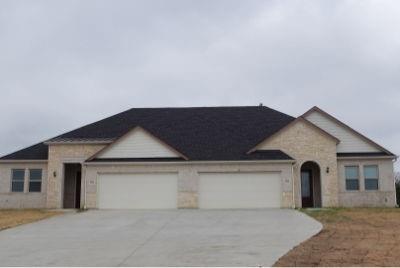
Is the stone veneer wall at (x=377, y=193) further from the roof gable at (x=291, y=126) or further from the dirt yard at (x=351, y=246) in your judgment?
the dirt yard at (x=351, y=246)

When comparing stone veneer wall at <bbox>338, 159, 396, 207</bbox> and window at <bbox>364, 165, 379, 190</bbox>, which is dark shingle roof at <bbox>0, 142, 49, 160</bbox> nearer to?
stone veneer wall at <bbox>338, 159, 396, 207</bbox>

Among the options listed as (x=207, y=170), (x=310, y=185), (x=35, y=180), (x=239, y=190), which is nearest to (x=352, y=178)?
(x=310, y=185)

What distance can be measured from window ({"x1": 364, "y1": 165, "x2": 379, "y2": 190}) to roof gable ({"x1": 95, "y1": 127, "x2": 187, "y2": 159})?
11.3 meters

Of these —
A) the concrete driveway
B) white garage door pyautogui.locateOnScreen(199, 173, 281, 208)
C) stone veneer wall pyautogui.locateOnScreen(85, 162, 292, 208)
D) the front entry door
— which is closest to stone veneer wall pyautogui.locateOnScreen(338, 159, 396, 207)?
the front entry door

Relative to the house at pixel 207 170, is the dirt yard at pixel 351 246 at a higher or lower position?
lower

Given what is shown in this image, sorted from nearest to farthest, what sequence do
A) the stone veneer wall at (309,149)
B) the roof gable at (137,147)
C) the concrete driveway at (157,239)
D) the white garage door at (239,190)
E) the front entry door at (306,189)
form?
the concrete driveway at (157,239) < the white garage door at (239,190) < the stone veneer wall at (309,149) < the roof gable at (137,147) < the front entry door at (306,189)

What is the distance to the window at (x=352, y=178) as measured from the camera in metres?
29.2

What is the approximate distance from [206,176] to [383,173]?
406 inches

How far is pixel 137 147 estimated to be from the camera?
29.1m

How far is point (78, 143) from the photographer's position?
30156 mm

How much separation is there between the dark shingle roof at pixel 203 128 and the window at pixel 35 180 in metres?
1.40

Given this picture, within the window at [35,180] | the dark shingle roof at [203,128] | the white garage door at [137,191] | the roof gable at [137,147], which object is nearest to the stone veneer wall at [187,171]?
the white garage door at [137,191]

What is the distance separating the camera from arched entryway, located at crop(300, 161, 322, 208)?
29.5m

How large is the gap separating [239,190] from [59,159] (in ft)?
36.0
